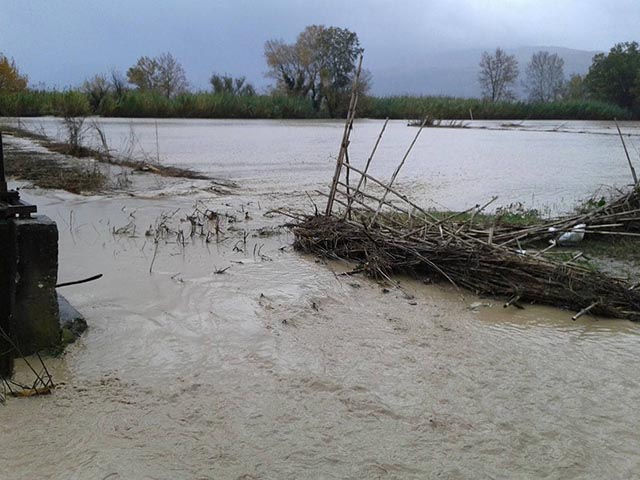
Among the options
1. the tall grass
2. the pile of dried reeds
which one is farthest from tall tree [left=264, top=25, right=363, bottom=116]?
the pile of dried reeds

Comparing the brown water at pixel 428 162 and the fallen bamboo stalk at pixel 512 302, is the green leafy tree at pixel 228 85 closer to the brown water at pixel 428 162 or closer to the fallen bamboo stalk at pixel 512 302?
the brown water at pixel 428 162

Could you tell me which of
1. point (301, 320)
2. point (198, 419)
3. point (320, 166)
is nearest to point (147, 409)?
point (198, 419)

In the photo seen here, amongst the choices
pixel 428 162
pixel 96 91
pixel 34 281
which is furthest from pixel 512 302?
pixel 96 91

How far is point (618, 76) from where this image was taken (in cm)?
4994

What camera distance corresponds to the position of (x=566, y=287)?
180 inches

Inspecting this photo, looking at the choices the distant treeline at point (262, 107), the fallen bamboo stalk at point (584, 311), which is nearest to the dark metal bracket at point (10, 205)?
the fallen bamboo stalk at point (584, 311)

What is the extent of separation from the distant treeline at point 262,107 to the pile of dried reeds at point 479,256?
1382 cm

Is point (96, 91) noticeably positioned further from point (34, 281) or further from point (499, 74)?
point (499, 74)

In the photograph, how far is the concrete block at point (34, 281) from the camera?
124 inches

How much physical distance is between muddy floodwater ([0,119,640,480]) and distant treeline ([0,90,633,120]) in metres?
14.4

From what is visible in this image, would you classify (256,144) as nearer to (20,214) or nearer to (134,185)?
(134,185)

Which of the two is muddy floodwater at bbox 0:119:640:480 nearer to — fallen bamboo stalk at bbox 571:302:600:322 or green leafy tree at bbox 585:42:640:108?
fallen bamboo stalk at bbox 571:302:600:322

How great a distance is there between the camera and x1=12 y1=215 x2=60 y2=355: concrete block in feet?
10.4

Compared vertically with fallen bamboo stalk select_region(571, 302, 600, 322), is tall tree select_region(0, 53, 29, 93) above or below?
above
